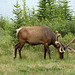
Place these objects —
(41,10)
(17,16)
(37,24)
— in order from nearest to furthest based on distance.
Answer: (17,16), (37,24), (41,10)

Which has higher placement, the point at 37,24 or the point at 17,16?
the point at 17,16

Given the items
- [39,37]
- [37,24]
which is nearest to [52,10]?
[37,24]

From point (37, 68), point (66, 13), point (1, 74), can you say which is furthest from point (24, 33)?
point (66, 13)

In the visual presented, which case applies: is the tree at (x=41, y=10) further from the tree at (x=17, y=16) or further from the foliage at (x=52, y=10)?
the tree at (x=17, y=16)

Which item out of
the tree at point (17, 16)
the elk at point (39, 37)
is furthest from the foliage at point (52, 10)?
the elk at point (39, 37)

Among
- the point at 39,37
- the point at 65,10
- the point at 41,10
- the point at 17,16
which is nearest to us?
the point at 39,37

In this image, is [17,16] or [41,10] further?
[41,10]

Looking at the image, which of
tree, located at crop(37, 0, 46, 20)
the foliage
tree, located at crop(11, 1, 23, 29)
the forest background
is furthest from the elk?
tree, located at crop(37, 0, 46, 20)

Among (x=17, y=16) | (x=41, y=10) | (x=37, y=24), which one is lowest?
(x=37, y=24)

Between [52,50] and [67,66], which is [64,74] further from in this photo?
[52,50]

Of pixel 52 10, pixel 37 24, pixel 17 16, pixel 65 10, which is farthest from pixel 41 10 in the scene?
pixel 17 16

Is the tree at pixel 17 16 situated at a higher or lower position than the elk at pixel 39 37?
higher

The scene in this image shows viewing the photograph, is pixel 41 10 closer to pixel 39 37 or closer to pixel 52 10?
pixel 52 10

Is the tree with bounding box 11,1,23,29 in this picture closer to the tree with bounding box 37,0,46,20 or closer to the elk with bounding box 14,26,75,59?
the elk with bounding box 14,26,75,59
